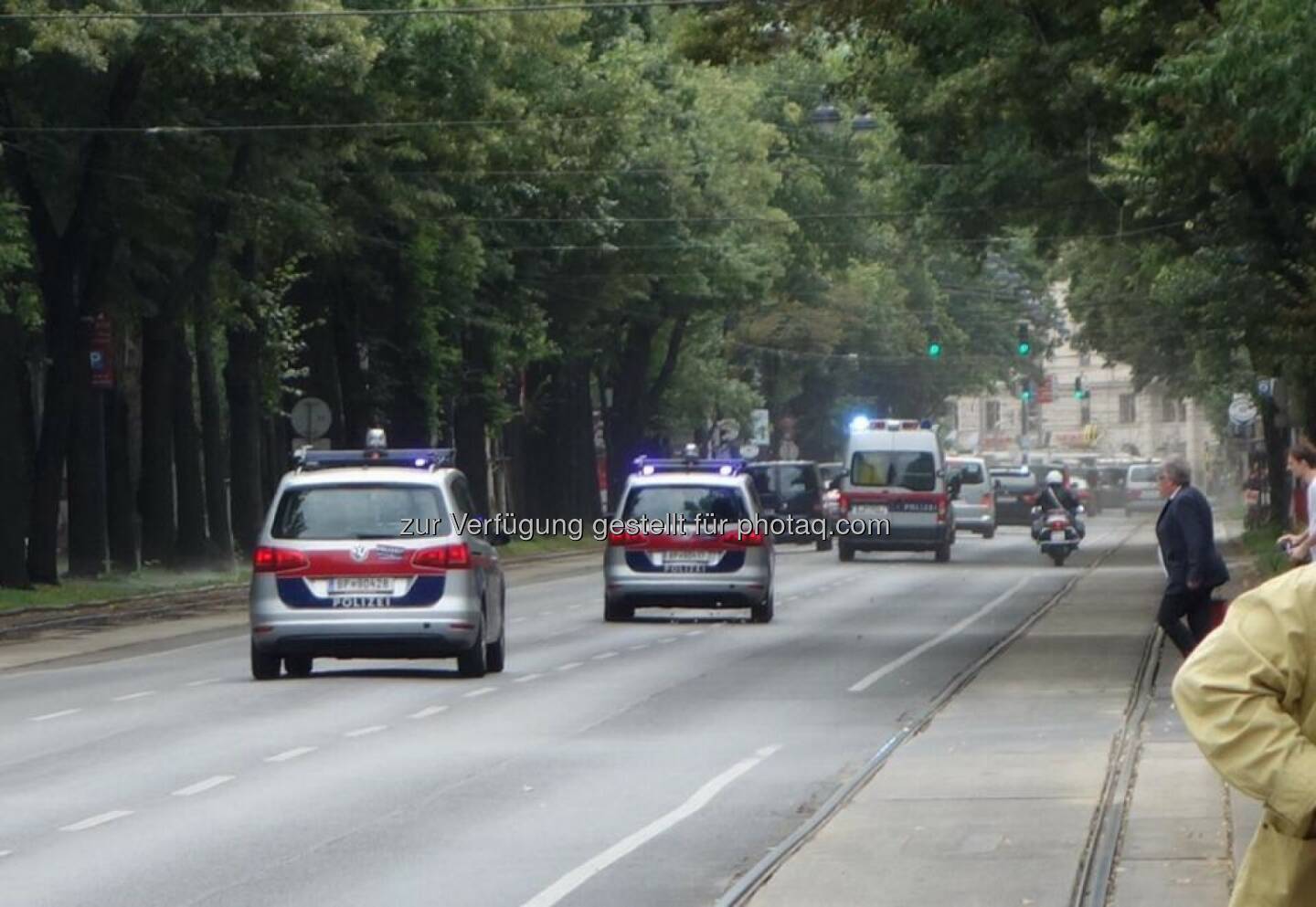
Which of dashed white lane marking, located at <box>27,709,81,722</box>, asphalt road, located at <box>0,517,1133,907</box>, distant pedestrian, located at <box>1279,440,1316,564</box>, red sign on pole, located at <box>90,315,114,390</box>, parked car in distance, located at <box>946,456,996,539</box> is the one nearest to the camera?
asphalt road, located at <box>0,517,1133,907</box>

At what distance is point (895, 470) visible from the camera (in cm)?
5341

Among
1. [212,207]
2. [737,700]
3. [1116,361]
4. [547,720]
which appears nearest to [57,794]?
[547,720]

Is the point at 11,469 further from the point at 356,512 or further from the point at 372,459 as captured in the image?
the point at 356,512

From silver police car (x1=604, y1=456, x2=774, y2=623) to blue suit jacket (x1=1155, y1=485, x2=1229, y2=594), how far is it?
11662 mm

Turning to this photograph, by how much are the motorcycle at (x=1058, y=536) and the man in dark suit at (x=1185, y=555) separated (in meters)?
29.8

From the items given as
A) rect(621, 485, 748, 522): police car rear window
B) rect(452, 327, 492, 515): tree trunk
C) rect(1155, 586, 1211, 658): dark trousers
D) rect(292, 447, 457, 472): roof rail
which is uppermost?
rect(452, 327, 492, 515): tree trunk

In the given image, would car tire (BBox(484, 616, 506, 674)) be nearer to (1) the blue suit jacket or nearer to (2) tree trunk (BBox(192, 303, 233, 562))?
(1) the blue suit jacket

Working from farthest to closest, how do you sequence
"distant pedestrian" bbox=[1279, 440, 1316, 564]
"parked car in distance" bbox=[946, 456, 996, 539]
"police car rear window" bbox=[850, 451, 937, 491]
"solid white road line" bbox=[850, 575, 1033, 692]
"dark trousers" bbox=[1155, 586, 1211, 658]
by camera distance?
"parked car in distance" bbox=[946, 456, 996, 539] → "police car rear window" bbox=[850, 451, 937, 491] → "solid white road line" bbox=[850, 575, 1033, 692] → "dark trousers" bbox=[1155, 586, 1211, 658] → "distant pedestrian" bbox=[1279, 440, 1316, 564]

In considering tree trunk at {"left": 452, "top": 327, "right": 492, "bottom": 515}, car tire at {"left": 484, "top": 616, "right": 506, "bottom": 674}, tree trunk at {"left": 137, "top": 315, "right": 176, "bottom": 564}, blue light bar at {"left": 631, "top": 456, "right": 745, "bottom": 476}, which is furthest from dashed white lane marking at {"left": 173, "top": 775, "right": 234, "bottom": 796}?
tree trunk at {"left": 452, "top": 327, "right": 492, "bottom": 515}

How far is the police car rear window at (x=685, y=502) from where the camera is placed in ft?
102

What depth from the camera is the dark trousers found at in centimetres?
1939

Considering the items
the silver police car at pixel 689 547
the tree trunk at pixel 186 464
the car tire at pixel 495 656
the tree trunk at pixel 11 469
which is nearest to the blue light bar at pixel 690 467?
the silver police car at pixel 689 547

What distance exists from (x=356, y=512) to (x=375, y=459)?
827mm

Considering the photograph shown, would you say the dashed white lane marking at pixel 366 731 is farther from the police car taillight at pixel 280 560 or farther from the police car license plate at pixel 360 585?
the police car taillight at pixel 280 560
